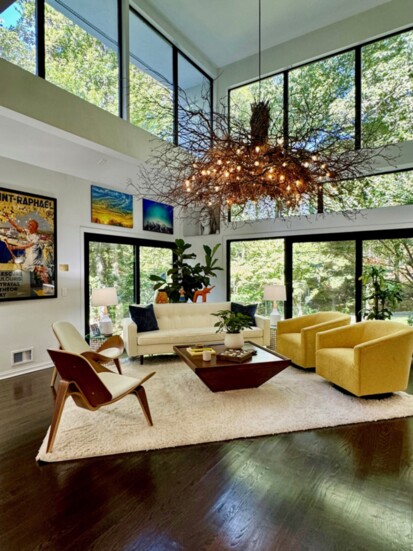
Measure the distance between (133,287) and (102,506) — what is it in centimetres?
485

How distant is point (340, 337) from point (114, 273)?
4.18 meters

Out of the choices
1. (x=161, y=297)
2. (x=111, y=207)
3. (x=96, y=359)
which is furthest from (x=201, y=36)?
(x=96, y=359)

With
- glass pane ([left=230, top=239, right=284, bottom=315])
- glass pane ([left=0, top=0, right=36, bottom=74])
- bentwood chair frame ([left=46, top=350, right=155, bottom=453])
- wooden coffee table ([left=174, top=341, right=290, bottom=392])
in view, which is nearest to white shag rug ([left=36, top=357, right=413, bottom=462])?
wooden coffee table ([left=174, top=341, right=290, bottom=392])

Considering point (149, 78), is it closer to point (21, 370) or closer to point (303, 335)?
point (303, 335)

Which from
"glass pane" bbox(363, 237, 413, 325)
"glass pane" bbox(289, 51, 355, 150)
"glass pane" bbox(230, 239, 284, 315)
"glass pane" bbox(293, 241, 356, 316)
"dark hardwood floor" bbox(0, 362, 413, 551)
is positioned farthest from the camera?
"glass pane" bbox(230, 239, 284, 315)

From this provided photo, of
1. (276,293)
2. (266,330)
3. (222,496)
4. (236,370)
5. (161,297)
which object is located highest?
(276,293)

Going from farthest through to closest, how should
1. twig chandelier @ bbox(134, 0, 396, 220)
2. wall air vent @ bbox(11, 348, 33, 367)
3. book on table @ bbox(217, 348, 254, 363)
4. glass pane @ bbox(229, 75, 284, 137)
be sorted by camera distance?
glass pane @ bbox(229, 75, 284, 137), wall air vent @ bbox(11, 348, 33, 367), book on table @ bbox(217, 348, 254, 363), twig chandelier @ bbox(134, 0, 396, 220)

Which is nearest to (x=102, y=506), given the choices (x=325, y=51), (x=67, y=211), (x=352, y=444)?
(x=352, y=444)

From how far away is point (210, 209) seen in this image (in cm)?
418

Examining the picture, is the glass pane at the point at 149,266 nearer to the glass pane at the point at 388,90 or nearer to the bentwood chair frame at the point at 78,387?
the bentwood chair frame at the point at 78,387

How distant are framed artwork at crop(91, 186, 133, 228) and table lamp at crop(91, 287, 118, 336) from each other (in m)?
1.37

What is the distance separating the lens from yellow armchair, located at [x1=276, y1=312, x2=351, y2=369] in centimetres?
446

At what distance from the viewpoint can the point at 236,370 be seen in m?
3.46

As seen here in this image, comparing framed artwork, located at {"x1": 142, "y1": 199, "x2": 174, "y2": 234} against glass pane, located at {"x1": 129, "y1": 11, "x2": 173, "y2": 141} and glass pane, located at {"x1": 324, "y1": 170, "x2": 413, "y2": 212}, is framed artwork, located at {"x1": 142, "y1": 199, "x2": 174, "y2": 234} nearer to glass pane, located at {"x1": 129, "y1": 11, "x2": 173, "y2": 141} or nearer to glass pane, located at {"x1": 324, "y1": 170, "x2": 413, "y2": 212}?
glass pane, located at {"x1": 129, "y1": 11, "x2": 173, "y2": 141}
